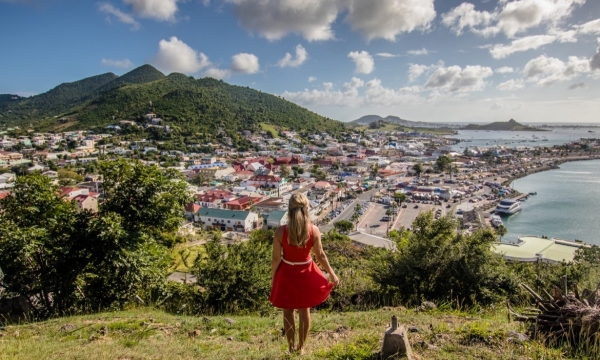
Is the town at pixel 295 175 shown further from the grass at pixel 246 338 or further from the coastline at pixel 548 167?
the grass at pixel 246 338

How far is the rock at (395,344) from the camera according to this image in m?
1.94

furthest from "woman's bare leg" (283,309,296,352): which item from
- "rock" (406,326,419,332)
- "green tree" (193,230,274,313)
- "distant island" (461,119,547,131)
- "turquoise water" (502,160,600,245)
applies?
"distant island" (461,119,547,131)

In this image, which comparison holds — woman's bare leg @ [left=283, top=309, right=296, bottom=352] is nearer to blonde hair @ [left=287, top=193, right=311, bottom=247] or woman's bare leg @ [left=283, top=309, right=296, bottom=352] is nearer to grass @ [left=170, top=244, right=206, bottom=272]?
blonde hair @ [left=287, top=193, right=311, bottom=247]

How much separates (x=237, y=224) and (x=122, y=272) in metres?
20.7

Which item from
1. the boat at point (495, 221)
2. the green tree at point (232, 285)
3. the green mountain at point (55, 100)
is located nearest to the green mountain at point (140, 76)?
the green mountain at point (55, 100)

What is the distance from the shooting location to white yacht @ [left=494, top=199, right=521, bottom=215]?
98.0 ft

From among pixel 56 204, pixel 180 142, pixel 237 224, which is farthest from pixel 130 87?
pixel 56 204

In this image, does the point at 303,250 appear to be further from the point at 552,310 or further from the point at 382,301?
the point at 382,301

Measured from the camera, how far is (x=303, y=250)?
2.00 meters

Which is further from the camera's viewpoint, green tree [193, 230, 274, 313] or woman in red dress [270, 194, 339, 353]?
green tree [193, 230, 274, 313]

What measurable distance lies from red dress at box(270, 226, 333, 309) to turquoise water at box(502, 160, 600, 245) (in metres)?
26.6

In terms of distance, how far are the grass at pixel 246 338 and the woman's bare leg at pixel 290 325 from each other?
0.34 ft

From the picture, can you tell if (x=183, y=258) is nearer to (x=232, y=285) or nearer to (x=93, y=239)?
(x=232, y=285)

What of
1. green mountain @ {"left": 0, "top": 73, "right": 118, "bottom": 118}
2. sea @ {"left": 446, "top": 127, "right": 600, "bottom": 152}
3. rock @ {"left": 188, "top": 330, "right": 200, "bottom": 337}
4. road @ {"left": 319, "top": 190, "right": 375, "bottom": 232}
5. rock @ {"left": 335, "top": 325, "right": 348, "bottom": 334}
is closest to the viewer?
rock @ {"left": 335, "top": 325, "right": 348, "bottom": 334}
